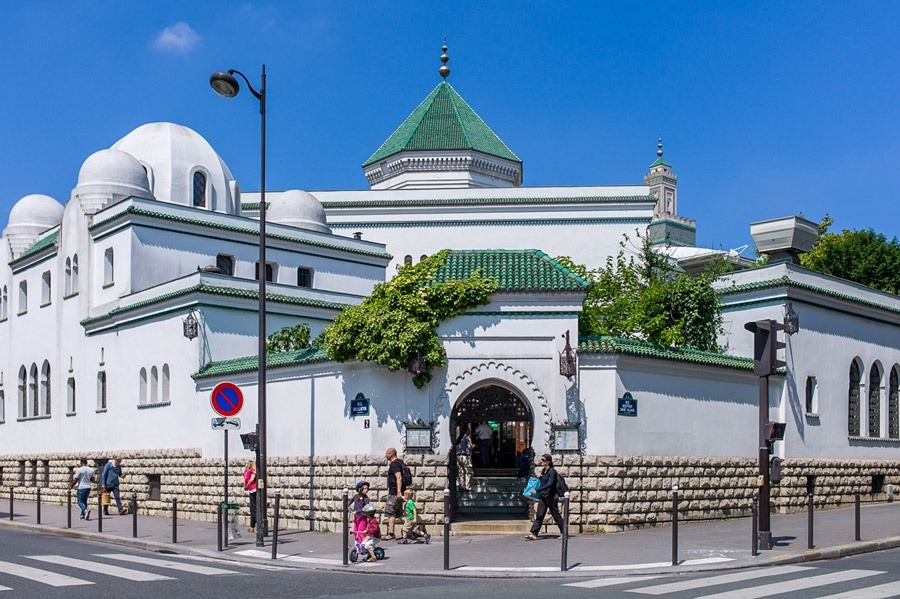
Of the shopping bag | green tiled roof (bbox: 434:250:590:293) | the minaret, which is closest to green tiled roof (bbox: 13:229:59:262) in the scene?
green tiled roof (bbox: 434:250:590:293)

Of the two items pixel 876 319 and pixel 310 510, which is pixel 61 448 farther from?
pixel 876 319

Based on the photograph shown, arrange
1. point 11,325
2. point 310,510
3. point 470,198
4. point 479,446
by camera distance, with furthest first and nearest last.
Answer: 1. point 470,198
2. point 11,325
3. point 479,446
4. point 310,510

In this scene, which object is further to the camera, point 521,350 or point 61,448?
point 61,448

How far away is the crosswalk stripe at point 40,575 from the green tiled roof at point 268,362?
7.48 m

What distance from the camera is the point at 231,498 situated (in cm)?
2402

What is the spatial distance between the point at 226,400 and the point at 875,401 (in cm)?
1822

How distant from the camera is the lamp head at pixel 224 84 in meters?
18.0

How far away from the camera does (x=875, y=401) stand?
28.0 meters

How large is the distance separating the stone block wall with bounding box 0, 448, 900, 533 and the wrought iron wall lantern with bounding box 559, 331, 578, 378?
5.24ft

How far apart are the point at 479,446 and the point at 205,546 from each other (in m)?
9.63

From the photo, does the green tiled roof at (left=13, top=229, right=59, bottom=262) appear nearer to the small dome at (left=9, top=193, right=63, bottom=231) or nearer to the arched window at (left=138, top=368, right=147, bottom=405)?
the small dome at (left=9, top=193, right=63, bottom=231)

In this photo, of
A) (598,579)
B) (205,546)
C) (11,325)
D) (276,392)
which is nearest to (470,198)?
(11,325)

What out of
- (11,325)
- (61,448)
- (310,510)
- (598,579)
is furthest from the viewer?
(11,325)

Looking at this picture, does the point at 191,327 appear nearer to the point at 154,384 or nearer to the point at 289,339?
the point at 289,339
